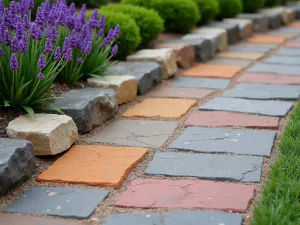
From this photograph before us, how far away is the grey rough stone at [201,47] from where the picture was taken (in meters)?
6.60

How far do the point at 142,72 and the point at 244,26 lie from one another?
12.1ft

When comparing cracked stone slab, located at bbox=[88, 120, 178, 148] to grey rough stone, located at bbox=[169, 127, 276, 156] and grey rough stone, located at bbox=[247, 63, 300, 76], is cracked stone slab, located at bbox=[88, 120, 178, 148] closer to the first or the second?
grey rough stone, located at bbox=[169, 127, 276, 156]

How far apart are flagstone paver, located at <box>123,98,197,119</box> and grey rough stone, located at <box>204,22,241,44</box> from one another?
330 centimetres

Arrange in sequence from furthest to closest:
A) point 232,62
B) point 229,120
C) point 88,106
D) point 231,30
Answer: point 231,30 → point 232,62 → point 229,120 → point 88,106

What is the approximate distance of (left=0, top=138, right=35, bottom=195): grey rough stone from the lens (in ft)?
9.39

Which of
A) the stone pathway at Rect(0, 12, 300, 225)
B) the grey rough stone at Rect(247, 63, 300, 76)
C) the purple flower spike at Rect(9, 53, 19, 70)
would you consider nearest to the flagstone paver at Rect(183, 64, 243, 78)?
the stone pathway at Rect(0, 12, 300, 225)

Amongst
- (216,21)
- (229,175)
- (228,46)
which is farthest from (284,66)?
(229,175)

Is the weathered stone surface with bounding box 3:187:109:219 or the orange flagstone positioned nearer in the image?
the weathered stone surface with bounding box 3:187:109:219

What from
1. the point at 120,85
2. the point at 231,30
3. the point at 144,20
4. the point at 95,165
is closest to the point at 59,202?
the point at 95,165

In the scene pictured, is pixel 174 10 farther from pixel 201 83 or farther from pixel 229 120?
pixel 229 120

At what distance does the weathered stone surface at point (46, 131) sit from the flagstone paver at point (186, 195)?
23.7 inches

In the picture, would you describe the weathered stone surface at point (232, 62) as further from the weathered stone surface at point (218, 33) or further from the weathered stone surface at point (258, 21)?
the weathered stone surface at point (258, 21)

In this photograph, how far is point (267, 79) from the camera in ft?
18.5

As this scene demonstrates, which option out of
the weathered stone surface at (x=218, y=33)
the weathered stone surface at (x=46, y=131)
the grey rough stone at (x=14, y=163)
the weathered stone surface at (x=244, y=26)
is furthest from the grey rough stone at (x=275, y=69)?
the grey rough stone at (x=14, y=163)
